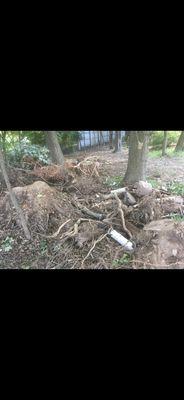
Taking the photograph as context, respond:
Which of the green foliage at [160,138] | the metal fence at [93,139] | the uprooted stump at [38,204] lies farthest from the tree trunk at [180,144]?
the uprooted stump at [38,204]

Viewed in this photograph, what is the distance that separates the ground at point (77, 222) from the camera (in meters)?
1.70

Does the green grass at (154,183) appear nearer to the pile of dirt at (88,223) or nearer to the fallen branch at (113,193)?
the pile of dirt at (88,223)

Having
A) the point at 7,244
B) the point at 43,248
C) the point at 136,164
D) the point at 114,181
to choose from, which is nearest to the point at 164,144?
the point at 136,164

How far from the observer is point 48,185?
5.89ft

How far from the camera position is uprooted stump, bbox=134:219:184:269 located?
1.68m

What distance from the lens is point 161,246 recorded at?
170cm

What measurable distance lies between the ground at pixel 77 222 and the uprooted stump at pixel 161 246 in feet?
0.12

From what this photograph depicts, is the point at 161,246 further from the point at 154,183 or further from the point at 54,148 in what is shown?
the point at 54,148

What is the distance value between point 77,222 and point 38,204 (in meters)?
0.25

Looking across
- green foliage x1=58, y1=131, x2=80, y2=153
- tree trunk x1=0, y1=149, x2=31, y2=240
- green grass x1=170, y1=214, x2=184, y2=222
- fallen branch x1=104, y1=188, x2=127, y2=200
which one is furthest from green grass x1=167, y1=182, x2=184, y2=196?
tree trunk x1=0, y1=149, x2=31, y2=240
